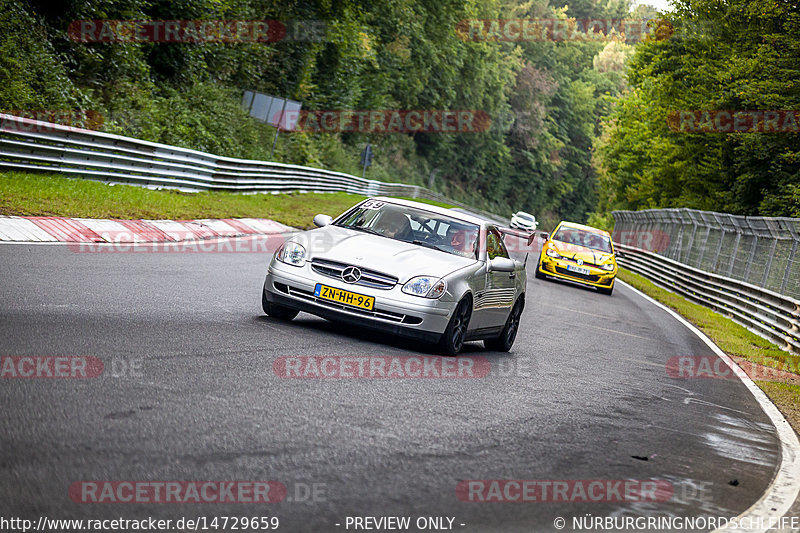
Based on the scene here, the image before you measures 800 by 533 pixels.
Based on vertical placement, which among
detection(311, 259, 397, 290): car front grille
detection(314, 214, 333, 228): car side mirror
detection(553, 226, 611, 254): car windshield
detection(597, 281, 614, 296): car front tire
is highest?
detection(314, 214, 333, 228): car side mirror

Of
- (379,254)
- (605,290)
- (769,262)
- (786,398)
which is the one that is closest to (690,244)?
(605,290)

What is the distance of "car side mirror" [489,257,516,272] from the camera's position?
10.0 m

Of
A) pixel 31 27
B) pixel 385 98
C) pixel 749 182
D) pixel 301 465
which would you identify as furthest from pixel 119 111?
pixel 385 98

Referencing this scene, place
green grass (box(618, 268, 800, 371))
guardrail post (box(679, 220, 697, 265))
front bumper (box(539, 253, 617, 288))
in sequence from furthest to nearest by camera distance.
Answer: guardrail post (box(679, 220, 697, 265)) → front bumper (box(539, 253, 617, 288)) → green grass (box(618, 268, 800, 371))

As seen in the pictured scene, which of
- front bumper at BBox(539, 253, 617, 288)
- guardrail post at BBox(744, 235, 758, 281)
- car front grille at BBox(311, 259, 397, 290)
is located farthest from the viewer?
front bumper at BBox(539, 253, 617, 288)

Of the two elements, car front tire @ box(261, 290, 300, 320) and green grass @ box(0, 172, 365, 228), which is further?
green grass @ box(0, 172, 365, 228)

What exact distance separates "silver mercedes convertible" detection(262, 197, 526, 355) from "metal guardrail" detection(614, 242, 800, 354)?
8.00 m

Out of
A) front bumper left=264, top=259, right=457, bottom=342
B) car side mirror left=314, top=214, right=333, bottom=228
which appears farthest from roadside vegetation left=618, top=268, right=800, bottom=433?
car side mirror left=314, top=214, right=333, bottom=228

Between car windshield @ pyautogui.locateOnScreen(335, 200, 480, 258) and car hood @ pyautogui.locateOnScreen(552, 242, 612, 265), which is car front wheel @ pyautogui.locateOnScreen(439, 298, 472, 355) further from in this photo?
car hood @ pyautogui.locateOnScreen(552, 242, 612, 265)

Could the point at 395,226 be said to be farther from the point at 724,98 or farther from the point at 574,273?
the point at 724,98

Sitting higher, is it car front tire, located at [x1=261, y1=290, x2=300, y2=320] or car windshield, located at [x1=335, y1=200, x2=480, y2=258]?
car windshield, located at [x1=335, y1=200, x2=480, y2=258]

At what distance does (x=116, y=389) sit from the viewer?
18.7 ft

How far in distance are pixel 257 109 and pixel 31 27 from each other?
16735 millimetres

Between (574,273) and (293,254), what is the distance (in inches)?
617
